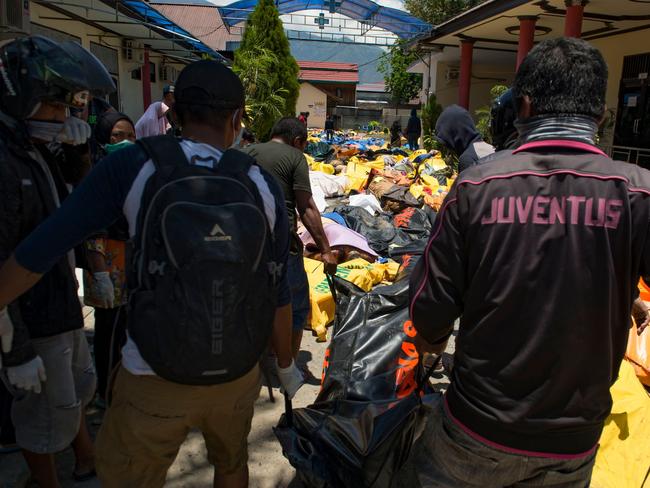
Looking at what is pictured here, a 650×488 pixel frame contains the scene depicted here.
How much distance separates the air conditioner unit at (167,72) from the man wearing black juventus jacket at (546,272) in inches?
783

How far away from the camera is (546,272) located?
1.33m

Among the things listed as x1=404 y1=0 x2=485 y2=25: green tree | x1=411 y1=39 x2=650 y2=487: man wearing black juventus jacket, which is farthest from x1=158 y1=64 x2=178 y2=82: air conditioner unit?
x1=411 y1=39 x2=650 y2=487: man wearing black juventus jacket

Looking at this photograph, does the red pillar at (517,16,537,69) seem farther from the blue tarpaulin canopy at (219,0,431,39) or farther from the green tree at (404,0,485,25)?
the green tree at (404,0,485,25)

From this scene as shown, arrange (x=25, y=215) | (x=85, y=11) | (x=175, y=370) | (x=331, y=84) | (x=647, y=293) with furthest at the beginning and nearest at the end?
(x=331, y=84) → (x=85, y=11) → (x=647, y=293) → (x=25, y=215) → (x=175, y=370)

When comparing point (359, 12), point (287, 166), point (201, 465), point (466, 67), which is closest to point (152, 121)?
point (287, 166)

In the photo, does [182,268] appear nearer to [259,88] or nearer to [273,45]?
[259,88]

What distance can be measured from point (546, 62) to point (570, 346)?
0.73 metres

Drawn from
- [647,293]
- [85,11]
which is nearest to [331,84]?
[85,11]

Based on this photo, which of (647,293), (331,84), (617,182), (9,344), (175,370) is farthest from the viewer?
(331,84)

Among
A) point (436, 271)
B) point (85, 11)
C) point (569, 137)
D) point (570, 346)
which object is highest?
point (85, 11)

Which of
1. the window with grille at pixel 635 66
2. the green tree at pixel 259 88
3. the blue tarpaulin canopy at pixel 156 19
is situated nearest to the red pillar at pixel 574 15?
the window with grille at pixel 635 66

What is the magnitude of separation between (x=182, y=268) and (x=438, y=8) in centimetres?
3583

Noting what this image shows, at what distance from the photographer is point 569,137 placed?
53.4 inches

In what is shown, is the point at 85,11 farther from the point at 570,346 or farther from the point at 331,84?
the point at 331,84
